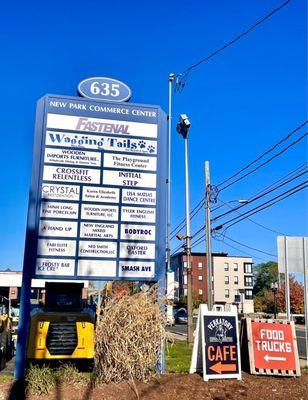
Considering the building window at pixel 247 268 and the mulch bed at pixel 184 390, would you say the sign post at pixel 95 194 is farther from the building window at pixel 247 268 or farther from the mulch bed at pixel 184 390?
the building window at pixel 247 268

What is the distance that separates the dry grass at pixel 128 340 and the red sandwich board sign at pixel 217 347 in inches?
32.5

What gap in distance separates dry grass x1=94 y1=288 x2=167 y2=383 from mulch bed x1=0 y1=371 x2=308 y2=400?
0.82ft

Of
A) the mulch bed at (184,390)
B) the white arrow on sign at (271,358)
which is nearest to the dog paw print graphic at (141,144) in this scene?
the mulch bed at (184,390)

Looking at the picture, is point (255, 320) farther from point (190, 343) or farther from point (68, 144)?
point (190, 343)

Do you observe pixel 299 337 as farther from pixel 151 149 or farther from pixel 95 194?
pixel 95 194

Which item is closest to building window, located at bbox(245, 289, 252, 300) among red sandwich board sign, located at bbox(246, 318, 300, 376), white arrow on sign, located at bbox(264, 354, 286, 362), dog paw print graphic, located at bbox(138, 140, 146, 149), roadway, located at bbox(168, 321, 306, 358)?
roadway, located at bbox(168, 321, 306, 358)

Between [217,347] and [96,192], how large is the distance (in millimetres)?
4074

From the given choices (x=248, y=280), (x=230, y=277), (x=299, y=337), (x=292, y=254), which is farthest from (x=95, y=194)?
(x=248, y=280)

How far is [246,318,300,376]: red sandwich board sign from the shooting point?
9.26 meters

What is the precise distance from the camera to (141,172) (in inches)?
414

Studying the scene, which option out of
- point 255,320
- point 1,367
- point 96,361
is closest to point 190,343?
point 1,367

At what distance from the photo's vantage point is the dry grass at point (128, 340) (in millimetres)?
8273

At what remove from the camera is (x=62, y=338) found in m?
8.89

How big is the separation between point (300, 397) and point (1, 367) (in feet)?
30.0
